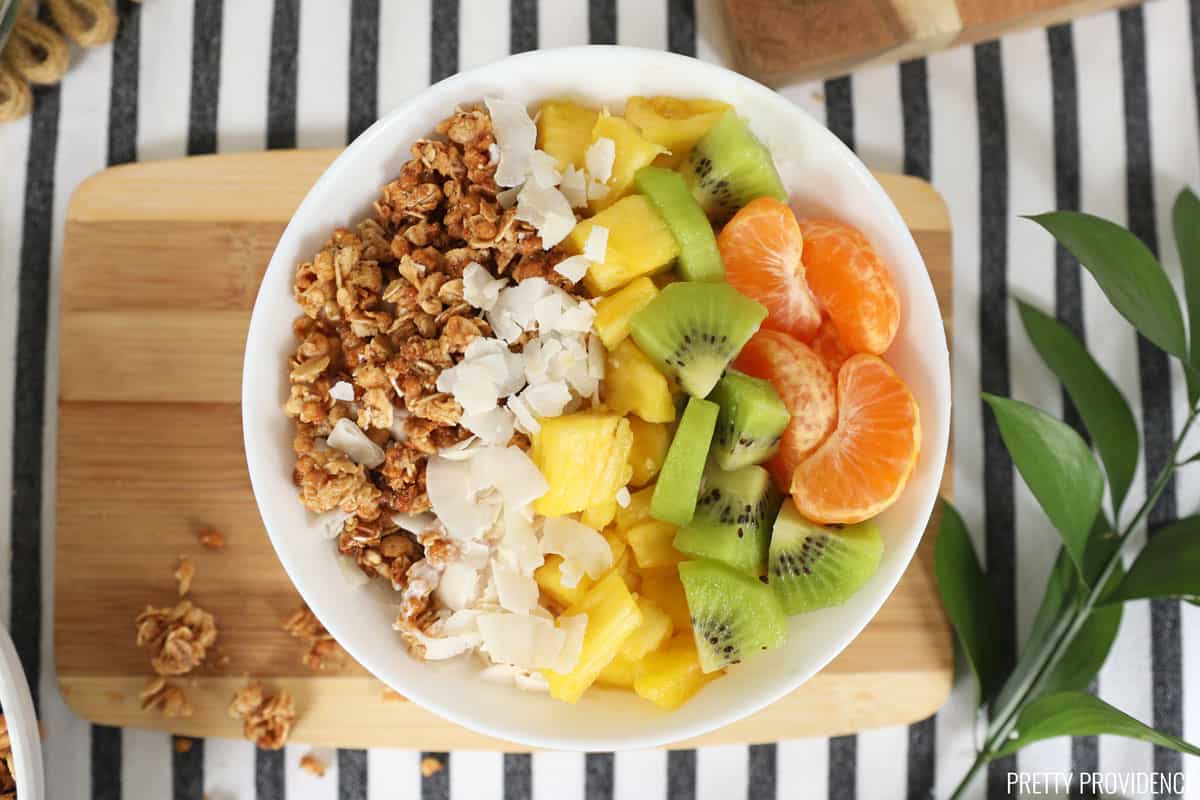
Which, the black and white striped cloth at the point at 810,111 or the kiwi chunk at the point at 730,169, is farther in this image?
the black and white striped cloth at the point at 810,111

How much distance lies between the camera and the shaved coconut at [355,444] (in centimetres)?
114

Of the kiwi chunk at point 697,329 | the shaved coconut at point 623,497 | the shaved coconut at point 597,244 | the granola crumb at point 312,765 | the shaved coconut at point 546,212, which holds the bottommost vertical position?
the granola crumb at point 312,765

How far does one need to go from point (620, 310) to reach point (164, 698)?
79 centimetres

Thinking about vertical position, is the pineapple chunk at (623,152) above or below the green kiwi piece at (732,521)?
above

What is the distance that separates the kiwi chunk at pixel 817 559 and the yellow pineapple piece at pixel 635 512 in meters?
0.14

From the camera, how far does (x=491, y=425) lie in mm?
1101

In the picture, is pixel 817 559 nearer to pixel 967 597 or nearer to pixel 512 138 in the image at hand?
pixel 967 597

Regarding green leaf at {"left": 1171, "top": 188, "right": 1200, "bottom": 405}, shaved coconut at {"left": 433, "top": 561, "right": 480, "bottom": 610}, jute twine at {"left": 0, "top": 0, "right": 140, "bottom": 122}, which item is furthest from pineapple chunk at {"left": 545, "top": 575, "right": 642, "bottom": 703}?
jute twine at {"left": 0, "top": 0, "right": 140, "bottom": 122}

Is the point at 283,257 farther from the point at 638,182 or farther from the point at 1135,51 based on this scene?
the point at 1135,51

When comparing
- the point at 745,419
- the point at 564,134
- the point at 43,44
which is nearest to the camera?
the point at 745,419

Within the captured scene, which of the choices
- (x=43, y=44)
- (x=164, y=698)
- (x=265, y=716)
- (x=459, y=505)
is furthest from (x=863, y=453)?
(x=43, y=44)

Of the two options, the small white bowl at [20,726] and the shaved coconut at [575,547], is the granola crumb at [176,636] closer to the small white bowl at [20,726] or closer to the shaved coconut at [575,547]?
the small white bowl at [20,726]

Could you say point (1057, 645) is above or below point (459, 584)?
below

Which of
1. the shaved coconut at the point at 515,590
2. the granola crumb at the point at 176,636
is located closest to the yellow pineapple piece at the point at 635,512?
the shaved coconut at the point at 515,590
